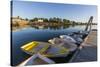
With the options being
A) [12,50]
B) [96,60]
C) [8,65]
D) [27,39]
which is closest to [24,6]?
[27,39]

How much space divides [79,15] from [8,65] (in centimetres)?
103

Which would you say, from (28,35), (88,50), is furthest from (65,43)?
(28,35)

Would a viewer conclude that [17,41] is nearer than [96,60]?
Yes

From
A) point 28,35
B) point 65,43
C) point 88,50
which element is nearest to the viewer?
point 28,35

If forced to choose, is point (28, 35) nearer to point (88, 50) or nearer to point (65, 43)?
point (65, 43)

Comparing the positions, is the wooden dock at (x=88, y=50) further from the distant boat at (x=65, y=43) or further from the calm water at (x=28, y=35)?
the calm water at (x=28, y=35)

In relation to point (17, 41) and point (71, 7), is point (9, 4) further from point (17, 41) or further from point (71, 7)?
point (71, 7)

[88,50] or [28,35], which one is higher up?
[28,35]

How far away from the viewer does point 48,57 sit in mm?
2271

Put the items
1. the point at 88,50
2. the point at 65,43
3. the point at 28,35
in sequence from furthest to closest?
1. the point at 88,50
2. the point at 65,43
3. the point at 28,35

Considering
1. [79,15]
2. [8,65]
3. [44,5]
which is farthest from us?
[79,15]

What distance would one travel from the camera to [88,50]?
247 cm

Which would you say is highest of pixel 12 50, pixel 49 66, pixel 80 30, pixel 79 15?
pixel 79 15

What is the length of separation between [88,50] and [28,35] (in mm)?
784
